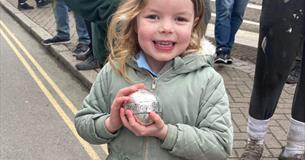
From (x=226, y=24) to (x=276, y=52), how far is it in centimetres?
266

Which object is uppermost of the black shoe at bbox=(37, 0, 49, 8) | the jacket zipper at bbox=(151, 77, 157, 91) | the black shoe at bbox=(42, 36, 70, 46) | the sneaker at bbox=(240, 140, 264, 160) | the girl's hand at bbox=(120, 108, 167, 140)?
the jacket zipper at bbox=(151, 77, 157, 91)

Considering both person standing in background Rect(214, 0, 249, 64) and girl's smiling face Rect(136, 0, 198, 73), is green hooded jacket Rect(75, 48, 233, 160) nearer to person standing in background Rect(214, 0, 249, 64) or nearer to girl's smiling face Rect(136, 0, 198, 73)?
girl's smiling face Rect(136, 0, 198, 73)

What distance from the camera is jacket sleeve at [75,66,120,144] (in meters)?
1.70

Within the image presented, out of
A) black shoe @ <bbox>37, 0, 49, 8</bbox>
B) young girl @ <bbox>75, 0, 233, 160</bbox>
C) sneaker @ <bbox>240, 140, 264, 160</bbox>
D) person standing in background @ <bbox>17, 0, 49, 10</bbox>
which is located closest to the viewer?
young girl @ <bbox>75, 0, 233, 160</bbox>

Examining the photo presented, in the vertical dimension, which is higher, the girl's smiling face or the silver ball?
the girl's smiling face

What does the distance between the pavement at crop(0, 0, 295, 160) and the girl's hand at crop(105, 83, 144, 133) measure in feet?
6.41

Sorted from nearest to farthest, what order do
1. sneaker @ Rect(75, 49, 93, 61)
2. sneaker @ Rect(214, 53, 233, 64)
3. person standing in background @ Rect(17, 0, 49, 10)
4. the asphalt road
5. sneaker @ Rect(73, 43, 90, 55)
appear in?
the asphalt road, sneaker @ Rect(214, 53, 233, 64), sneaker @ Rect(75, 49, 93, 61), sneaker @ Rect(73, 43, 90, 55), person standing in background @ Rect(17, 0, 49, 10)

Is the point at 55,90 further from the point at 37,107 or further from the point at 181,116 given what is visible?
the point at 181,116

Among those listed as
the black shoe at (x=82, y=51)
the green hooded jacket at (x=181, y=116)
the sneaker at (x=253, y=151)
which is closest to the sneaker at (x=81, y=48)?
the black shoe at (x=82, y=51)

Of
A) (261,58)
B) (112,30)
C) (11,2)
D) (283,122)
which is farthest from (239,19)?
(11,2)

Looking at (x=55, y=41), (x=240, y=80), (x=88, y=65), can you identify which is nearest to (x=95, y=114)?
(x=240, y=80)

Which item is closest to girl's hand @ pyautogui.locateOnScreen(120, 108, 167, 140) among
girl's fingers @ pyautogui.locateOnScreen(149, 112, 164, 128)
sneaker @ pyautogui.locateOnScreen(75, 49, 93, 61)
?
girl's fingers @ pyautogui.locateOnScreen(149, 112, 164, 128)

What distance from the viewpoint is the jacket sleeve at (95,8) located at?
130 inches

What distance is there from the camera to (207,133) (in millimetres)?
1617
